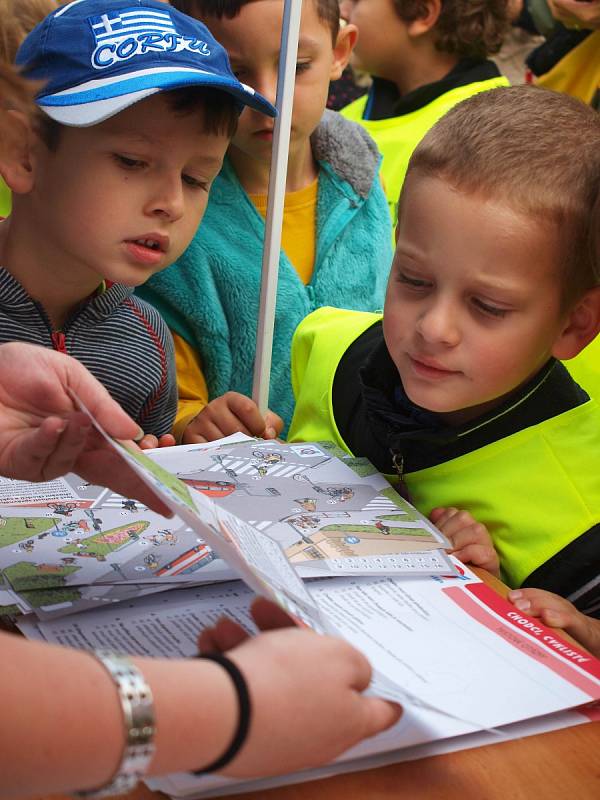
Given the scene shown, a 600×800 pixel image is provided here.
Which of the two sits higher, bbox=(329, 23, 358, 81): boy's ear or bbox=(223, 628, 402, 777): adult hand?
bbox=(329, 23, 358, 81): boy's ear

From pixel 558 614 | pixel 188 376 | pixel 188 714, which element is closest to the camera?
pixel 188 714

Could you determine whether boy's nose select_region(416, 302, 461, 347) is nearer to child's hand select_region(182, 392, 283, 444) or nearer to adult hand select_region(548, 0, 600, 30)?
child's hand select_region(182, 392, 283, 444)

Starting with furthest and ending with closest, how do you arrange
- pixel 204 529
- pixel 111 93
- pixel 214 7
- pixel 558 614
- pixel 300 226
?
pixel 300 226, pixel 214 7, pixel 111 93, pixel 558 614, pixel 204 529

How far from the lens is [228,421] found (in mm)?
1374

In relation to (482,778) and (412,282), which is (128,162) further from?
(482,778)

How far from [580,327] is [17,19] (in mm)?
929

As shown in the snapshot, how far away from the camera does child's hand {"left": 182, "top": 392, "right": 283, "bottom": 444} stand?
53.8 inches

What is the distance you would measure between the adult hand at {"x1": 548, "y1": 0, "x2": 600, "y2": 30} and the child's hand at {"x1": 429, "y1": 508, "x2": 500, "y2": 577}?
2.14 meters

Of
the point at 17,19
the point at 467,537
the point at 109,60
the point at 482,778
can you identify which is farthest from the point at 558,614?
the point at 17,19

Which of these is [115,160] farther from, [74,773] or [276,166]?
[74,773]

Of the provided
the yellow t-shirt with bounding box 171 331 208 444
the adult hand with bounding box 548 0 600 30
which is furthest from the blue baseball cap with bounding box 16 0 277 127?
the adult hand with bounding box 548 0 600 30

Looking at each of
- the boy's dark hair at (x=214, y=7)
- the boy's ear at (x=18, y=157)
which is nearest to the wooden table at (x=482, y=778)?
the boy's ear at (x=18, y=157)

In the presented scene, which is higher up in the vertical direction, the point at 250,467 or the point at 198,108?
A: the point at 198,108

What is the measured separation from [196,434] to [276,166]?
413mm
